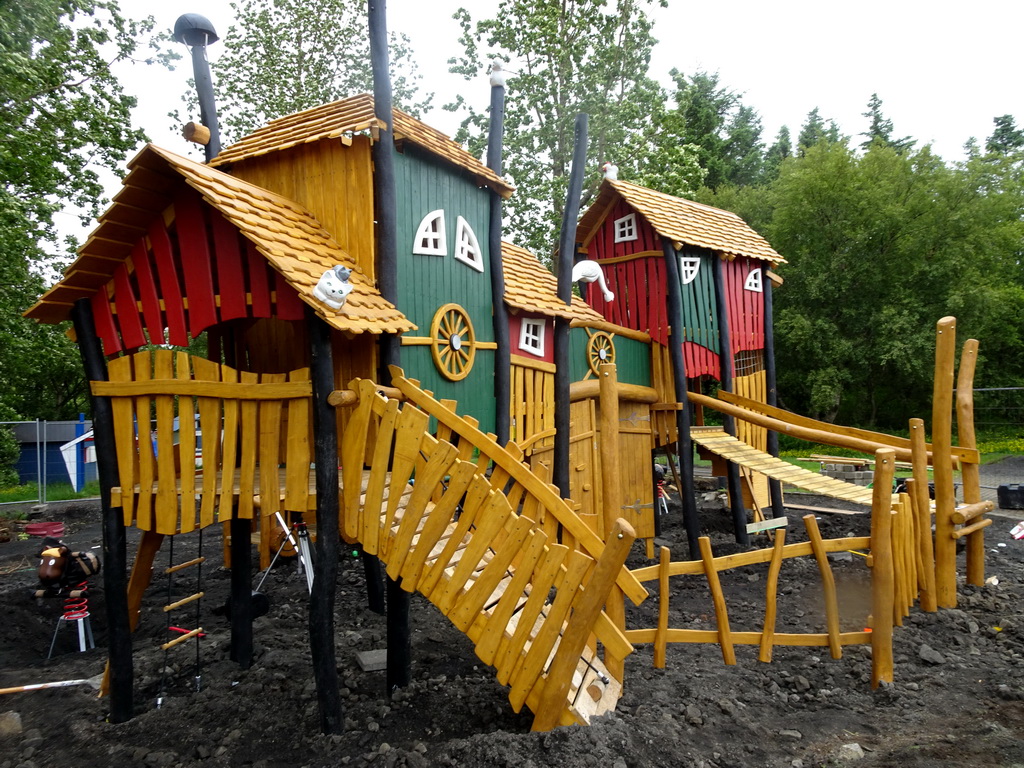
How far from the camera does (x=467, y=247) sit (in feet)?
19.1

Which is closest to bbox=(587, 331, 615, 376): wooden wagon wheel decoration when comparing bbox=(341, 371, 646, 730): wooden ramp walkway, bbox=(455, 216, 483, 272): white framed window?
bbox=(455, 216, 483, 272): white framed window

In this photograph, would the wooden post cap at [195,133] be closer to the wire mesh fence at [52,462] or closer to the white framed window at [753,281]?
the white framed window at [753,281]

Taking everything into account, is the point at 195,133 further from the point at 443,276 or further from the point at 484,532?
the point at 484,532

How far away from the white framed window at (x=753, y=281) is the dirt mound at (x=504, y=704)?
5443 mm

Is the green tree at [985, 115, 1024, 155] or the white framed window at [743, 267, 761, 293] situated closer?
the white framed window at [743, 267, 761, 293]

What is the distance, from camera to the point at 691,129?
3144 cm

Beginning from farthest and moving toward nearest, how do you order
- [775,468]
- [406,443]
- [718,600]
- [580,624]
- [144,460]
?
[775,468] < [718,600] < [144,460] < [406,443] < [580,624]

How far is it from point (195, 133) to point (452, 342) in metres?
2.95

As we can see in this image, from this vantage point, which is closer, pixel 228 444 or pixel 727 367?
pixel 228 444

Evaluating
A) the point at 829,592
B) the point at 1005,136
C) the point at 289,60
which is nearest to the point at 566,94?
the point at 289,60

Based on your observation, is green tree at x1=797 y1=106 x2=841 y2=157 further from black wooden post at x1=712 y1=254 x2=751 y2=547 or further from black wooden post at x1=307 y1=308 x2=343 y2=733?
black wooden post at x1=307 y1=308 x2=343 y2=733

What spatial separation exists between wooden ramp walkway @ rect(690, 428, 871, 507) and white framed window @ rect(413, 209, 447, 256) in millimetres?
5028

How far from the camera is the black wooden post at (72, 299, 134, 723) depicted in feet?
14.4

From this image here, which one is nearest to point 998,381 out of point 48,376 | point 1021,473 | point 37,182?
point 1021,473
